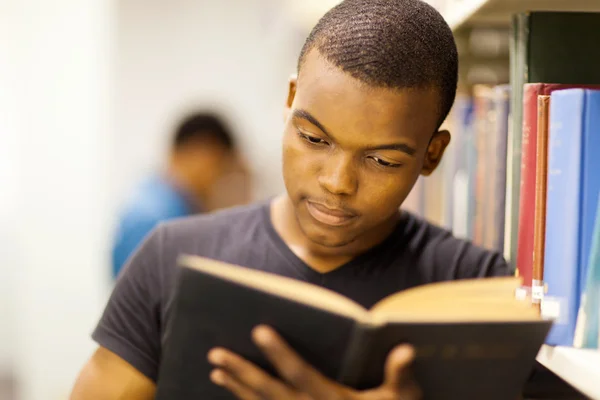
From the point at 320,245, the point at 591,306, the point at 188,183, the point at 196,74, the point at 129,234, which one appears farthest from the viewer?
the point at 196,74

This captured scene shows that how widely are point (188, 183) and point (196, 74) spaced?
911 millimetres

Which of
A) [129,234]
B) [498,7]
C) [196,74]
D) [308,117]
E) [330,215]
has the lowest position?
[129,234]

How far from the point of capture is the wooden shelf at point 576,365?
1.97ft

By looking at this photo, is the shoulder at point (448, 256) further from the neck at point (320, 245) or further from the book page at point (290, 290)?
the book page at point (290, 290)

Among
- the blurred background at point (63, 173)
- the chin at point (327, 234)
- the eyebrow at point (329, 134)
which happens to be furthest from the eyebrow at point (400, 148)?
the blurred background at point (63, 173)

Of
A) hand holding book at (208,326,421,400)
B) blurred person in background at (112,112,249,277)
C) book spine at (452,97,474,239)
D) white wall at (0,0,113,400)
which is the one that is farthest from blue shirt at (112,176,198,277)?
hand holding book at (208,326,421,400)

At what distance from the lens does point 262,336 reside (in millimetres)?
597

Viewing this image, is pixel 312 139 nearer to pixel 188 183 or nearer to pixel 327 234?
pixel 327 234

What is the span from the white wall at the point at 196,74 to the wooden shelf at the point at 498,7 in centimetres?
206

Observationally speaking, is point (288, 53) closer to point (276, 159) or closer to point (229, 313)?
point (276, 159)

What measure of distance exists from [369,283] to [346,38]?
0.31 meters

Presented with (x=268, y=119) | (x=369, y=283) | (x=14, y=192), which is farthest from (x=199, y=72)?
(x=369, y=283)

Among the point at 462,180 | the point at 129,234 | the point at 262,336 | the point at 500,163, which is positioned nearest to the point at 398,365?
the point at 262,336

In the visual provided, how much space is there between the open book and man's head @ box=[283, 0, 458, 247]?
7.6 inches
